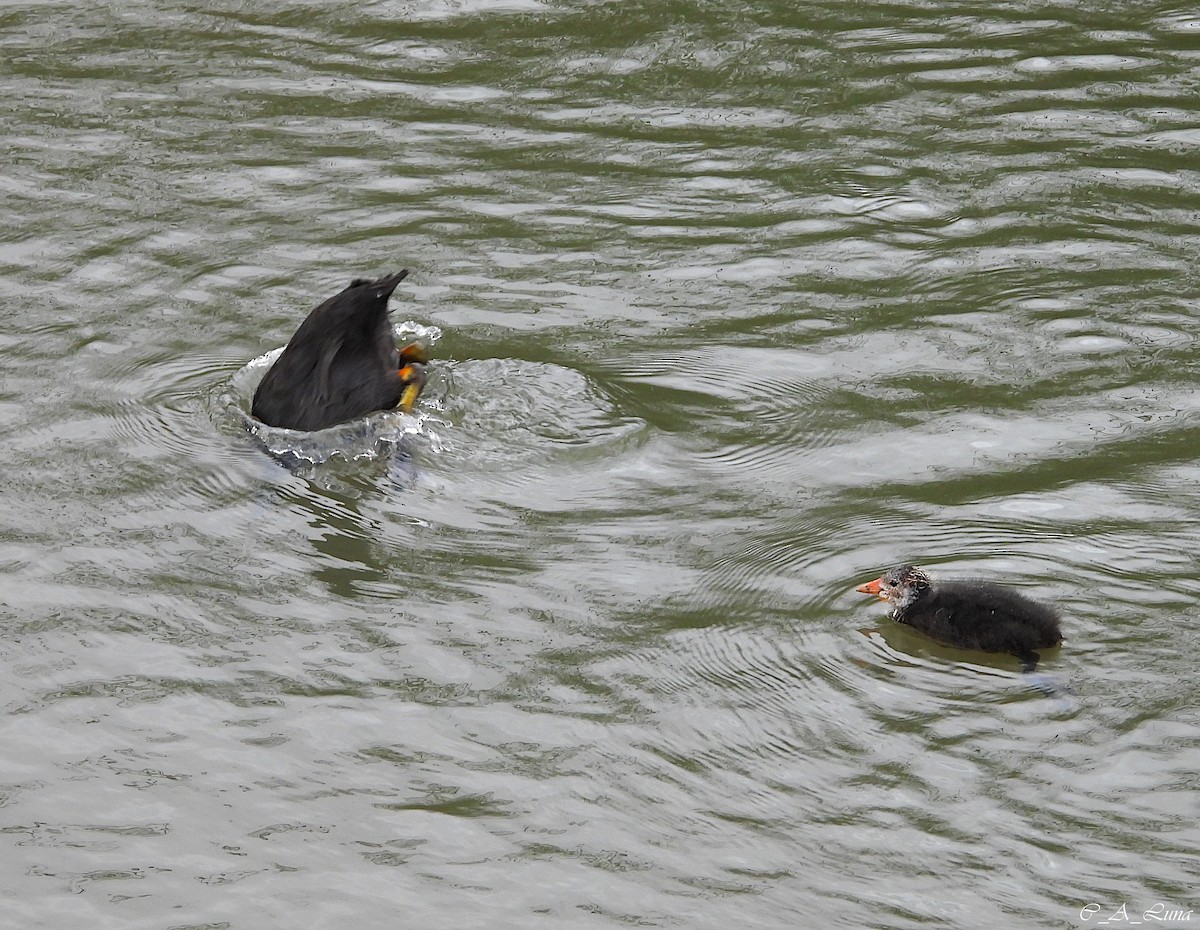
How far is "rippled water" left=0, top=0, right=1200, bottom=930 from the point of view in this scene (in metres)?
5.15

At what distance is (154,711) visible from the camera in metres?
5.73

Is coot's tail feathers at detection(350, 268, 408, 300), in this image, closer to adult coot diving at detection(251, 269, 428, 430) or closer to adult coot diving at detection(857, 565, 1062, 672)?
adult coot diving at detection(251, 269, 428, 430)

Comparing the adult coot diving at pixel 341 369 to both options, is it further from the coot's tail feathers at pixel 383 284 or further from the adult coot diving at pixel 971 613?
the adult coot diving at pixel 971 613

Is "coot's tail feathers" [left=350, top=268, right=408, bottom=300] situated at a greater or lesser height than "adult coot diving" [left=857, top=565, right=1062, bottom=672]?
greater

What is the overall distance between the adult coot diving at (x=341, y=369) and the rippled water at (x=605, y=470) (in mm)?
176

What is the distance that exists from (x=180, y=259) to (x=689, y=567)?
3.98m

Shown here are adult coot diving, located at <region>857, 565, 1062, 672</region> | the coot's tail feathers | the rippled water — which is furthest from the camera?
the coot's tail feathers

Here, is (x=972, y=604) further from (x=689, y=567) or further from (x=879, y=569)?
(x=689, y=567)

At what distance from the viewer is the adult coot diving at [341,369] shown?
7430 millimetres

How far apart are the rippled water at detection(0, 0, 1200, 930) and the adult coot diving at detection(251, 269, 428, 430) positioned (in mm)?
176

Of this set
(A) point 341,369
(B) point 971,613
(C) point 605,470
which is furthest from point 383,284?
(B) point 971,613

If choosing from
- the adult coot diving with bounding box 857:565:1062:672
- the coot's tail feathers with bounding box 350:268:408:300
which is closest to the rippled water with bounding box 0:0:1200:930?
the adult coot diving with bounding box 857:565:1062:672

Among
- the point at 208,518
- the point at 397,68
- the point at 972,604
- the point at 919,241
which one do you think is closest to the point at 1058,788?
the point at 972,604

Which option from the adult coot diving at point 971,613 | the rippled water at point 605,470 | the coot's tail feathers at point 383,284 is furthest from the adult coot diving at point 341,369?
the adult coot diving at point 971,613
